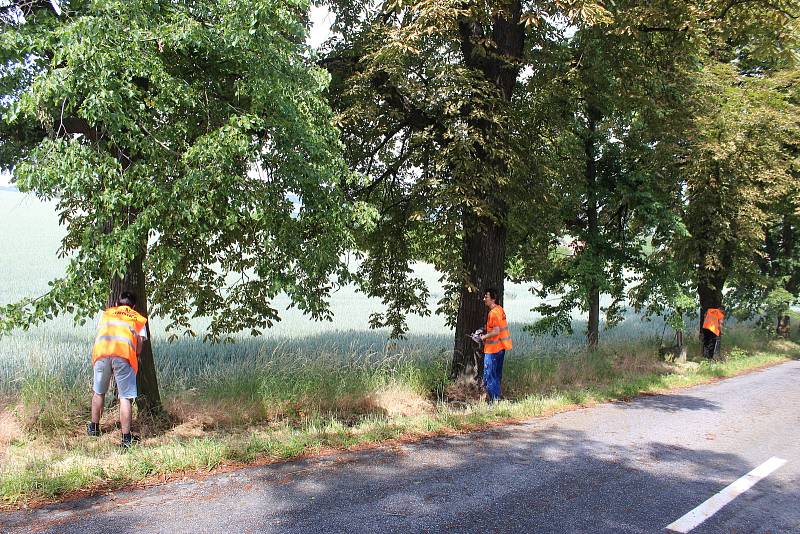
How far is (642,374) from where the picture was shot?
13.6 metres

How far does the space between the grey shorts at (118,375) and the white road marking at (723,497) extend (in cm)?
565

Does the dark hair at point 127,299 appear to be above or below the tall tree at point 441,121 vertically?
below

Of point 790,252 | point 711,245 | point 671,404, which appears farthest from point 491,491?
point 790,252

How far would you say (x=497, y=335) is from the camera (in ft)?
29.8

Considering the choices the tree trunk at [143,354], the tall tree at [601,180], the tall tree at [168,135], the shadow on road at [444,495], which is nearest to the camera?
the shadow on road at [444,495]

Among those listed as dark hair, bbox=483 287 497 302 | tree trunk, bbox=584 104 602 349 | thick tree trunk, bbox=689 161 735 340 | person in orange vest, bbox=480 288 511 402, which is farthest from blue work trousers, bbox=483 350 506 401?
thick tree trunk, bbox=689 161 735 340

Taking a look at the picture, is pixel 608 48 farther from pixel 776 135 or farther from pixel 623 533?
pixel 776 135

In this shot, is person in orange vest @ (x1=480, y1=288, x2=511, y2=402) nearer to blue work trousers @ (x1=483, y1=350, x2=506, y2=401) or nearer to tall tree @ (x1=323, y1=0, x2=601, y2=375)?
blue work trousers @ (x1=483, y1=350, x2=506, y2=401)

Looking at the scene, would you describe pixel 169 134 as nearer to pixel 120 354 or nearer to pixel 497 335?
pixel 120 354

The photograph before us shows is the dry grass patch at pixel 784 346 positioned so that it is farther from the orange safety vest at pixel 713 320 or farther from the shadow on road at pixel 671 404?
the shadow on road at pixel 671 404

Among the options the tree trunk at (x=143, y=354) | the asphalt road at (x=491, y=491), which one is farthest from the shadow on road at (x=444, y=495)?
the tree trunk at (x=143, y=354)

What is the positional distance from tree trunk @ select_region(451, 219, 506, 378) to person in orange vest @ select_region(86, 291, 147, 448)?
17.0ft

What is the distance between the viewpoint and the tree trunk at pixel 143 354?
291 inches

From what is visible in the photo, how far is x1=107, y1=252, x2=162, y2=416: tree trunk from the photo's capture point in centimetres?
739
